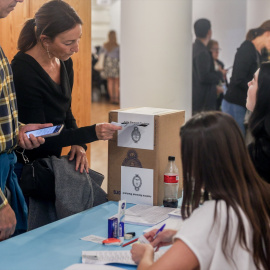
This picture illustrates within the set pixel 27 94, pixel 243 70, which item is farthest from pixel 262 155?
pixel 243 70

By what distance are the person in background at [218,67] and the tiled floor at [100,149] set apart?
1.61 meters

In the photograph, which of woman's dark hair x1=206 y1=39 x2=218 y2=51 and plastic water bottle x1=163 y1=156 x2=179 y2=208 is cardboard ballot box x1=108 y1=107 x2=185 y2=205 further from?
woman's dark hair x1=206 y1=39 x2=218 y2=51

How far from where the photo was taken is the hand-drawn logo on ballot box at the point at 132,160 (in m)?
2.71

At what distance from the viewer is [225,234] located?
58.9 inches

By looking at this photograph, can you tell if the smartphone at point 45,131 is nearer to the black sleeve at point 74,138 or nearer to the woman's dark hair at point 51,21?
the black sleeve at point 74,138

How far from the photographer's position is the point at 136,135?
2697 mm

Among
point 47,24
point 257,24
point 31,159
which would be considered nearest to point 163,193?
point 31,159

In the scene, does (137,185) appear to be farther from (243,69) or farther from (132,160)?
(243,69)

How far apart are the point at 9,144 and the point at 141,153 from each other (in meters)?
0.72

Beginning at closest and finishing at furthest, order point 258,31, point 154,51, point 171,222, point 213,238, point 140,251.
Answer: point 213,238 < point 140,251 < point 171,222 < point 154,51 < point 258,31

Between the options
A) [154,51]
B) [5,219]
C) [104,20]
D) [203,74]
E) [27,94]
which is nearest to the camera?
[5,219]

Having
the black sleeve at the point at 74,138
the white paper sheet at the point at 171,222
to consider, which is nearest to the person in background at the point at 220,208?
the white paper sheet at the point at 171,222

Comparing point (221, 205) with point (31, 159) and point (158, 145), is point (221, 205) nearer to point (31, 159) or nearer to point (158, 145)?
point (158, 145)

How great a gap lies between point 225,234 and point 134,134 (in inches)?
50.0
